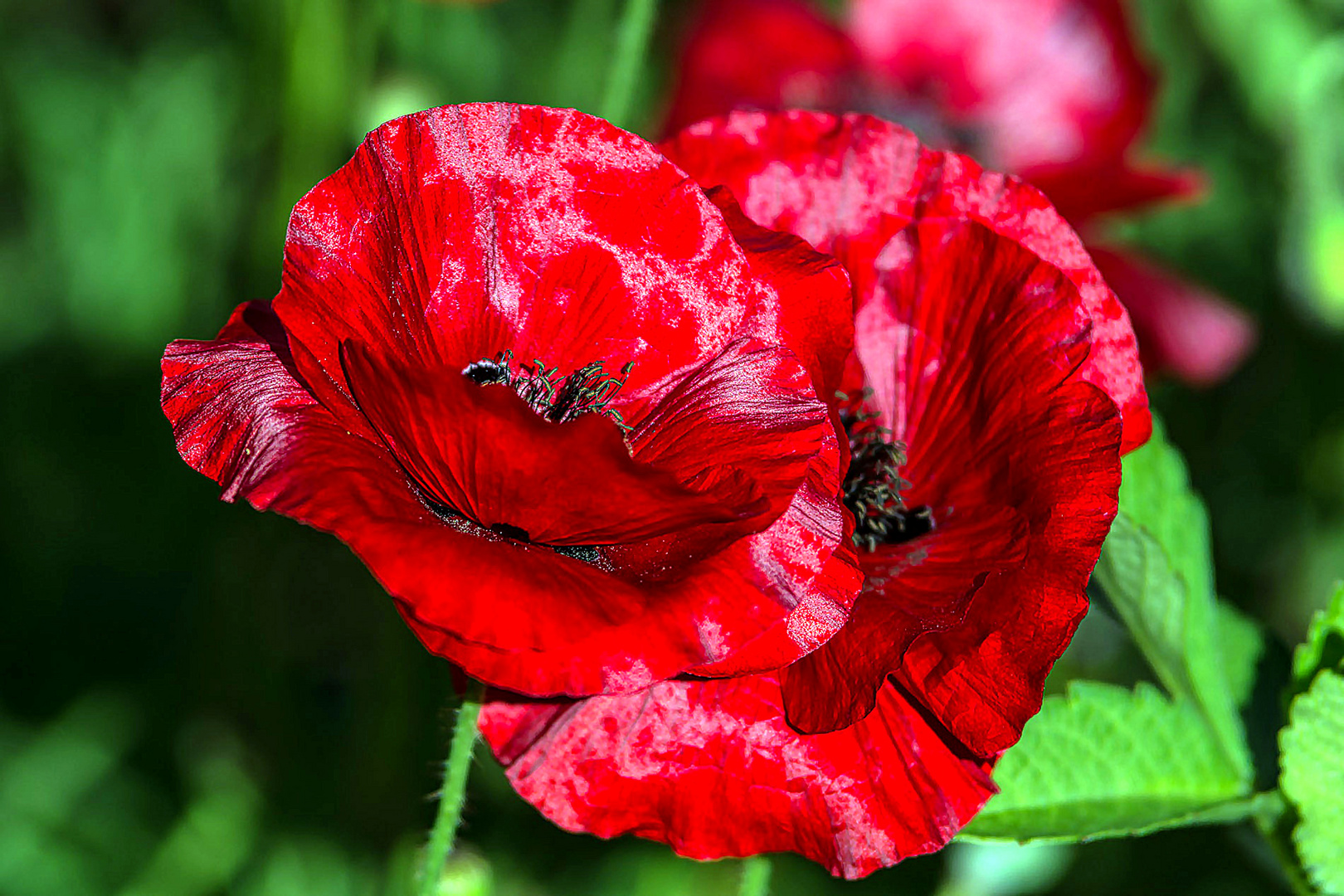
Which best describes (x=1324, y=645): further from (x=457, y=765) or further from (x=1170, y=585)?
(x=457, y=765)

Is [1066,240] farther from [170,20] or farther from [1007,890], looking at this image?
[170,20]

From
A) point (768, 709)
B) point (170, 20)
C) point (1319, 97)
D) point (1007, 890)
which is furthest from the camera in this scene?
point (170, 20)

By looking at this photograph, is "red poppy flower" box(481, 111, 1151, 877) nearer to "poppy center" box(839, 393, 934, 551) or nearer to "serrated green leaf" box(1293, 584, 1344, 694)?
"poppy center" box(839, 393, 934, 551)

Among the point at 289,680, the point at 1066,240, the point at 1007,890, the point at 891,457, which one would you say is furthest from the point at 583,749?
the point at 289,680

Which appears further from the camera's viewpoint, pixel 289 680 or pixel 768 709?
pixel 289 680

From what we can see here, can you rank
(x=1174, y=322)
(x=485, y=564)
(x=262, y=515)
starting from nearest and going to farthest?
(x=485, y=564)
(x=1174, y=322)
(x=262, y=515)

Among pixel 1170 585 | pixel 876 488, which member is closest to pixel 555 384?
pixel 876 488
